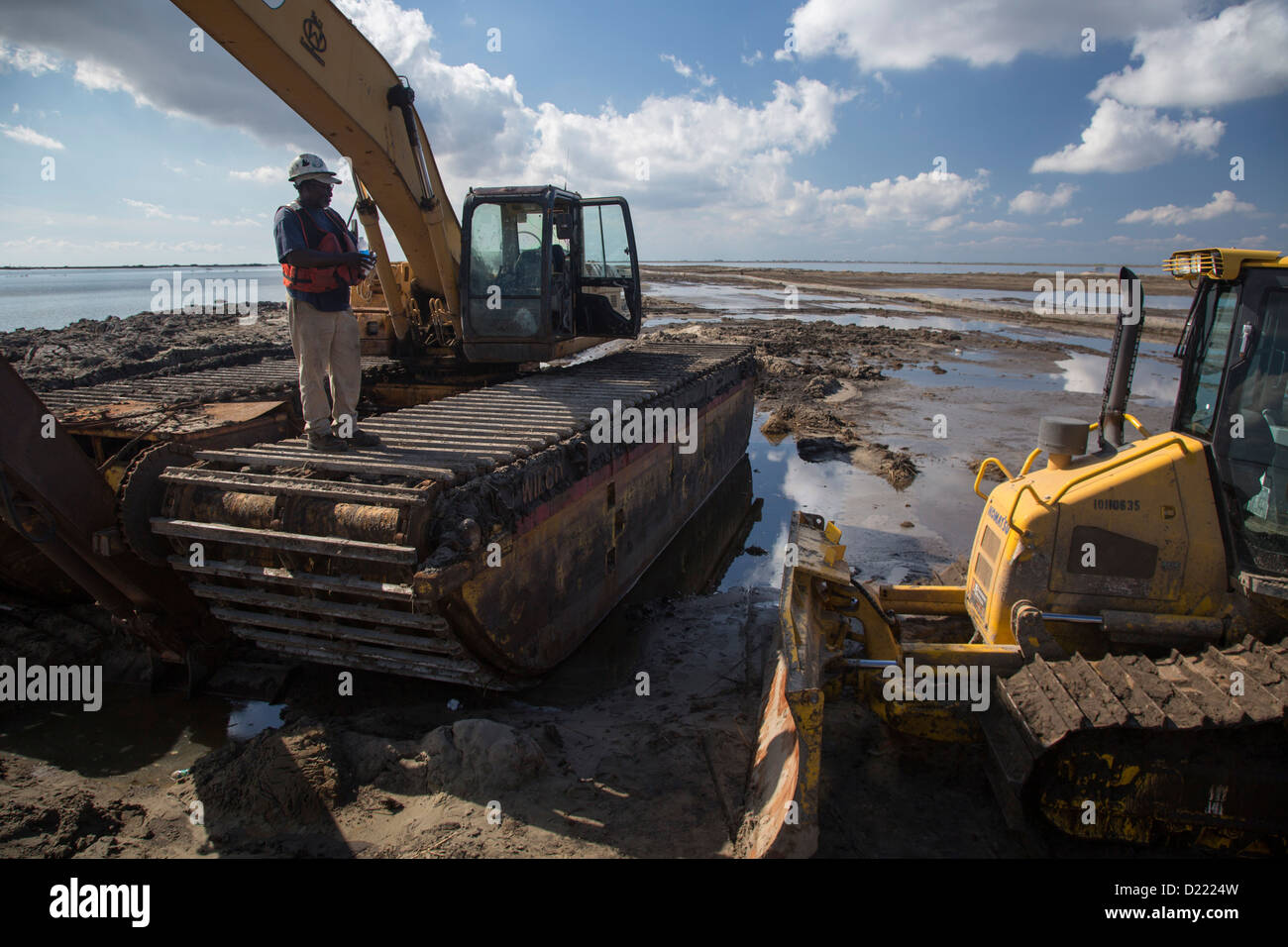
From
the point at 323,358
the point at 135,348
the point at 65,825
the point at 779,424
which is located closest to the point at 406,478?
the point at 323,358

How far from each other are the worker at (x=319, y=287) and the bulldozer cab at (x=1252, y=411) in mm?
4593

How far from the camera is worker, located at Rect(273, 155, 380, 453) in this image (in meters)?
4.42

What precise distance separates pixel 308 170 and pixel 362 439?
1.63m

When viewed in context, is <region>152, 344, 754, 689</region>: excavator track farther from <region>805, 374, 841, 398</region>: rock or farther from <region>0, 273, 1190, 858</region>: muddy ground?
<region>805, 374, 841, 398</region>: rock

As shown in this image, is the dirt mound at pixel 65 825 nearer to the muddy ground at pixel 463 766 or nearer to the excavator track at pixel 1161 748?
the muddy ground at pixel 463 766

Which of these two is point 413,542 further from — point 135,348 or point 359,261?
point 135,348

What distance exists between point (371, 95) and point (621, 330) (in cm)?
344

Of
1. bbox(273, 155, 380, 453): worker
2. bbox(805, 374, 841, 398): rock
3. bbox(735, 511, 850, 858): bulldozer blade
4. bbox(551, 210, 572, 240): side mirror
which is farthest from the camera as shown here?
bbox(805, 374, 841, 398): rock

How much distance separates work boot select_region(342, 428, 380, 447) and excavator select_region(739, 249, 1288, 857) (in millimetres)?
2734

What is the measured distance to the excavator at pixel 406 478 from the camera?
3.76 m

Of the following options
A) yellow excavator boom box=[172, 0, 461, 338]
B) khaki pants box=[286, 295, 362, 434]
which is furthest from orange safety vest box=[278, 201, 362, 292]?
yellow excavator boom box=[172, 0, 461, 338]

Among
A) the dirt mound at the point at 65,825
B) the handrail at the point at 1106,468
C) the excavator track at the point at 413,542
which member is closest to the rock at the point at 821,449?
the excavator track at the point at 413,542

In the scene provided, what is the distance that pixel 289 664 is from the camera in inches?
194
